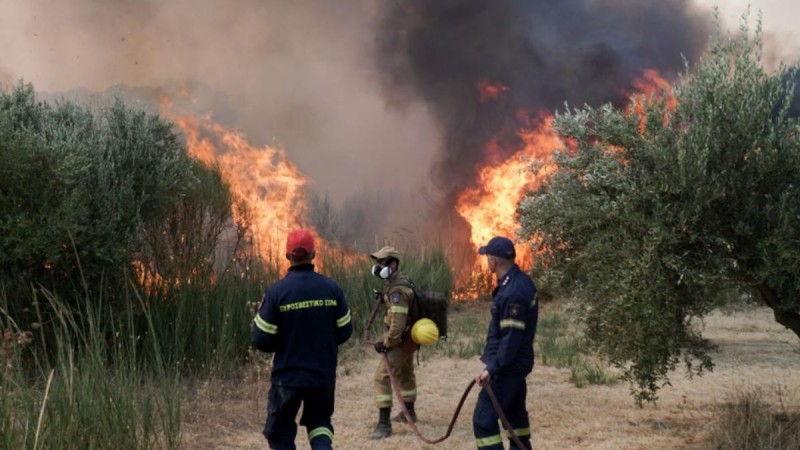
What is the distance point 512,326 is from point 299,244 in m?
1.67

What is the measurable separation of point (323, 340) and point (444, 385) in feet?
18.5

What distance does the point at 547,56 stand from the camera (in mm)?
27469

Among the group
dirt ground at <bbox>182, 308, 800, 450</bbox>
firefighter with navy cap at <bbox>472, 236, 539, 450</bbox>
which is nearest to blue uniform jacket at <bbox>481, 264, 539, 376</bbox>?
firefighter with navy cap at <bbox>472, 236, 539, 450</bbox>

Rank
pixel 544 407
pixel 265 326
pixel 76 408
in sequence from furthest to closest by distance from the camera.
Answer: pixel 544 407, pixel 265 326, pixel 76 408

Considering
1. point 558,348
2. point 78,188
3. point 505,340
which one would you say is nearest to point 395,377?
point 505,340

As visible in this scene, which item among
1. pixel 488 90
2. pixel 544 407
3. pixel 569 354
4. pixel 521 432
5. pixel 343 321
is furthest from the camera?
pixel 488 90

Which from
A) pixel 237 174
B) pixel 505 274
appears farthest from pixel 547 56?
pixel 505 274

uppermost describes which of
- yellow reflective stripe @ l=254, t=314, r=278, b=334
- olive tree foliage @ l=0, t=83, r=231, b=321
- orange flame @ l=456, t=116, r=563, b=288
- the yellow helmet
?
orange flame @ l=456, t=116, r=563, b=288

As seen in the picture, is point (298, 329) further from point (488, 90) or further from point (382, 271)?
point (488, 90)

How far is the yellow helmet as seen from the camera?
27.9 feet

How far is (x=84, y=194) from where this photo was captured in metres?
10.9

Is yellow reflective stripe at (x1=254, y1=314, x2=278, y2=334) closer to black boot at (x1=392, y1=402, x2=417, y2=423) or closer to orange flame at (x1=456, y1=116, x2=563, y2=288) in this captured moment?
black boot at (x1=392, y1=402, x2=417, y2=423)

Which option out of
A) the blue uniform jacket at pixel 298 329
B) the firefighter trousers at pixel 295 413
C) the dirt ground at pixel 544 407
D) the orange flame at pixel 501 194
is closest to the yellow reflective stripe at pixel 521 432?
the dirt ground at pixel 544 407

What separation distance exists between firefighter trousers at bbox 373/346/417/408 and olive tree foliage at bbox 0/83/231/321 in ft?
9.52
